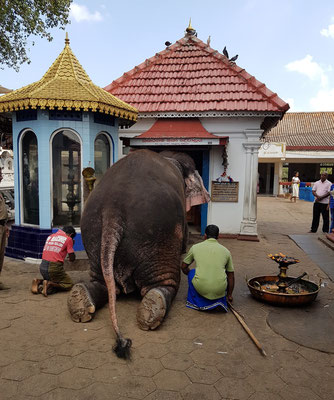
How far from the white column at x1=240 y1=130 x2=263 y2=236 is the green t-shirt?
4.29 m

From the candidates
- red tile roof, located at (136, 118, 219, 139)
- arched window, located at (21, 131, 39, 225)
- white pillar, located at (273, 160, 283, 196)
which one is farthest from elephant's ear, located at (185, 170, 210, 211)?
white pillar, located at (273, 160, 283, 196)

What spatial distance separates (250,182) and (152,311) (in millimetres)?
5250

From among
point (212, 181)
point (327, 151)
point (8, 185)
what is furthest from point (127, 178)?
point (327, 151)

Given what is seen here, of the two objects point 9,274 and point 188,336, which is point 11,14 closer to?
point 9,274

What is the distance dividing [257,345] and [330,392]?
2.48 ft

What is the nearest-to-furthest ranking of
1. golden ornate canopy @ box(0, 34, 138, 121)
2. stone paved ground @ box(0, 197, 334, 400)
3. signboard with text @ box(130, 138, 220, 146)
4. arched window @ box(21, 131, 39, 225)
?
stone paved ground @ box(0, 197, 334, 400), golden ornate canopy @ box(0, 34, 138, 121), arched window @ box(21, 131, 39, 225), signboard with text @ box(130, 138, 220, 146)

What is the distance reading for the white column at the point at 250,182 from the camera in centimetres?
797

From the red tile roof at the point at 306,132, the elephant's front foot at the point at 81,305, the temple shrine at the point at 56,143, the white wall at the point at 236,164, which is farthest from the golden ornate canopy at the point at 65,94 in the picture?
the red tile roof at the point at 306,132

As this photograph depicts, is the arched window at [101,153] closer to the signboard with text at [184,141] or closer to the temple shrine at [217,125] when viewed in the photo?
the temple shrine at [217,125]

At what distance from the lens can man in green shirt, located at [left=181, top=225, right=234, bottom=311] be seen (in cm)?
392

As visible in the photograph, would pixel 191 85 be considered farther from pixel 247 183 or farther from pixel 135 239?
pixel 135 239

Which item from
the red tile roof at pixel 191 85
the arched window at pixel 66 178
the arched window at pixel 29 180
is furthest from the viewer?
the red tile roof at pixel 191 85

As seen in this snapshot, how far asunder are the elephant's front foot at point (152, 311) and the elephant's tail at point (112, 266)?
0.45m

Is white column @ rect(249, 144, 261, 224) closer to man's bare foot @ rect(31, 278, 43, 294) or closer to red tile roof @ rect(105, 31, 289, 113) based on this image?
red tile roof @ rect(105, 31, 289, 113)
